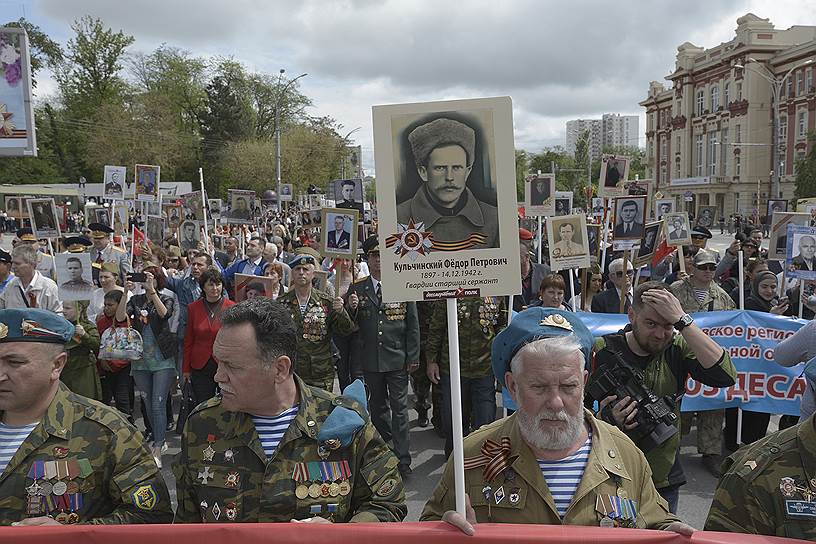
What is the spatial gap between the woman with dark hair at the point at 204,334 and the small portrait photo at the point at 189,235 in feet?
27.1

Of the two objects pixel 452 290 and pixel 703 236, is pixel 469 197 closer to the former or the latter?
pixel 452 290

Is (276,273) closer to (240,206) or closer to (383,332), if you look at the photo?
(383,332)

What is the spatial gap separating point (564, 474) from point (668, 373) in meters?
1.42

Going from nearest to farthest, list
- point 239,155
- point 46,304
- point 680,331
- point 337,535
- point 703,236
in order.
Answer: point 337,535 → point 680,331 → point 46,304 → point 703,236 → point 239,155

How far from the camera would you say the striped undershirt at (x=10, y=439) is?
2.47 metres

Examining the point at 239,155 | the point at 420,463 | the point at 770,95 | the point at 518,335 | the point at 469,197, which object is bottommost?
the point at 420,463

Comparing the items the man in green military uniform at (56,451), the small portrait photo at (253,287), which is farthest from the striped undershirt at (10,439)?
the small portrait photo at (253,287)

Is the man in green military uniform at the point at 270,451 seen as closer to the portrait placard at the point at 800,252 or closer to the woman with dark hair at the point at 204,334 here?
the woman with dark hair at the point at 204,334

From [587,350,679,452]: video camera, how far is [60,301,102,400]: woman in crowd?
4.56m

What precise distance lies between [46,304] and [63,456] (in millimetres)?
5278

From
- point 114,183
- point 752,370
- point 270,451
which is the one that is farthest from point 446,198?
point 114,183

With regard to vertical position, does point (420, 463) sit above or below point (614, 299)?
below

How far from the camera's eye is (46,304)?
7.09 metres

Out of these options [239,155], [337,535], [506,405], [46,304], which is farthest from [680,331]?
[239,155]
